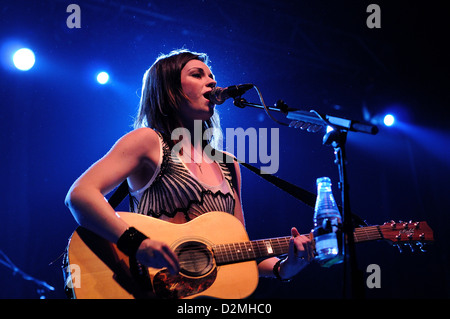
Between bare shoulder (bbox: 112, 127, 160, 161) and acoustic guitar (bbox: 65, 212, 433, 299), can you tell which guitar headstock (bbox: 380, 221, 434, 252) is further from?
bare shoulder (bbox: 112, 127, 160, 161)

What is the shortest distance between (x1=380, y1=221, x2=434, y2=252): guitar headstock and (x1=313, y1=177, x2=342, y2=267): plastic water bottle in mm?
717

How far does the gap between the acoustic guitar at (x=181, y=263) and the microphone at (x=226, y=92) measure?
2.58 feet

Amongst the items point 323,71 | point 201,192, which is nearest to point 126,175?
point 201,192

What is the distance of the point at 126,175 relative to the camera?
2.30m

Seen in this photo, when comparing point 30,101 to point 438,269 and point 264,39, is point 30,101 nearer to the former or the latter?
point 264,39

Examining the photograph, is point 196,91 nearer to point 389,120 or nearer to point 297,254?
point 297,254

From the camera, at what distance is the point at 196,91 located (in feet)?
9.36

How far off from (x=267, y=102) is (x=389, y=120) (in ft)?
7.53

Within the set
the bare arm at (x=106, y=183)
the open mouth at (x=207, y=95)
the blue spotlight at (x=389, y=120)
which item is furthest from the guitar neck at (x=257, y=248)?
the blue spotlight at (x=389, y=120)

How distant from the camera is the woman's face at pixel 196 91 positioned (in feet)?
9.31

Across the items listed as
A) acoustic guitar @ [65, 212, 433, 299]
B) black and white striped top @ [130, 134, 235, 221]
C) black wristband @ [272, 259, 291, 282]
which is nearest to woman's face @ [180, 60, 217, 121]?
black and white striped top @ [130, 134, 235, 221]

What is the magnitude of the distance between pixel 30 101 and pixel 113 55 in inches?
50.6
